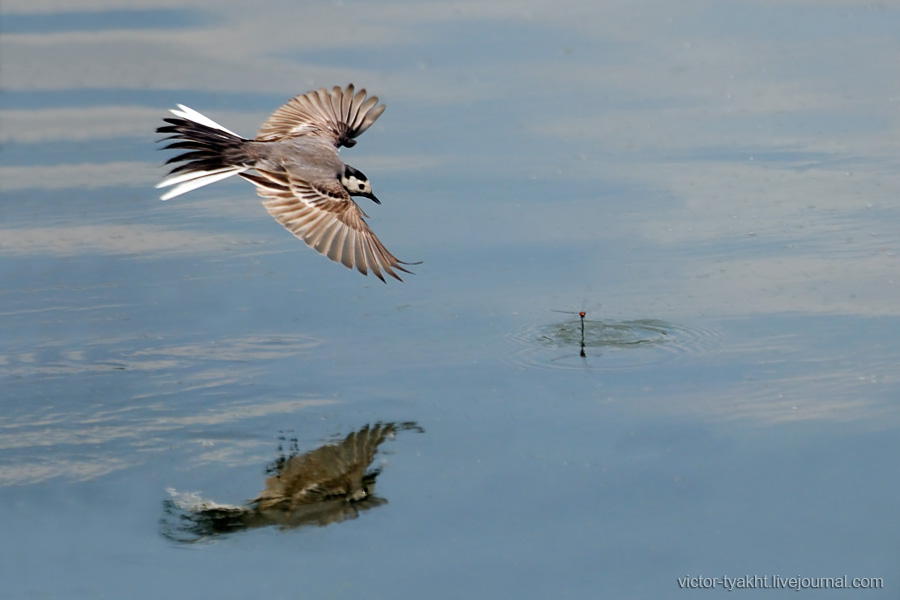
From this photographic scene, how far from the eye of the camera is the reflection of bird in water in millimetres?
4629

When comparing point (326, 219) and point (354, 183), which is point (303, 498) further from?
point (354, 183)

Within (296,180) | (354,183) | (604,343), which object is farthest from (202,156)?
(604,343)

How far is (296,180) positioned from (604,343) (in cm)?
177

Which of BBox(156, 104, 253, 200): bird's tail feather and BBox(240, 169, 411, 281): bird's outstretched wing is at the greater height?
BBox(156, 104, 253, 200): bird's tail feather

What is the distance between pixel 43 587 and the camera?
434cm

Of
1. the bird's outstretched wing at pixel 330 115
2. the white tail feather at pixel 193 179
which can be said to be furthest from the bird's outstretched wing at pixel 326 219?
the bird's outstretched wing at pixel 330 115

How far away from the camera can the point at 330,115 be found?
25.1 feet

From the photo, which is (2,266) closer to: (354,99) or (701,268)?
(354,99)

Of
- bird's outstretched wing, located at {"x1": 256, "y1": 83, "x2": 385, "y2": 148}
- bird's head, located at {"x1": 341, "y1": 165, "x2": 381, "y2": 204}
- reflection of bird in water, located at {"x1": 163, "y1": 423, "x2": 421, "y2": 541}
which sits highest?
bird's outstretched wing, located at {"x1": 256, "y1": 83, "x2": 385, "y2": 148}

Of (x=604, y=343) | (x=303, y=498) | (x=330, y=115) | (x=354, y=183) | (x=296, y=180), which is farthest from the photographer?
(x=330, y=115)

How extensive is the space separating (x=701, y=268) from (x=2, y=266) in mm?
4061

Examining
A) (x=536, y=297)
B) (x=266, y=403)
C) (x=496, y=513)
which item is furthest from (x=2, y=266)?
(x=496, y=513)

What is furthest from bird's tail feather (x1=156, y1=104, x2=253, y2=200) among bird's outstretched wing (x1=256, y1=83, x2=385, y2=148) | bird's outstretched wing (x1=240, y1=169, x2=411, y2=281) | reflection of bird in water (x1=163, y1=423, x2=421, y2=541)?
reflection of bird in water (x1=163, y1=423, x2=421, y2=541)

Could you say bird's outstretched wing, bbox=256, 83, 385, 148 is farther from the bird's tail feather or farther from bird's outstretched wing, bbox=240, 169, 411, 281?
bird's outstretched wing, bbox=240, 169, 411, 281
